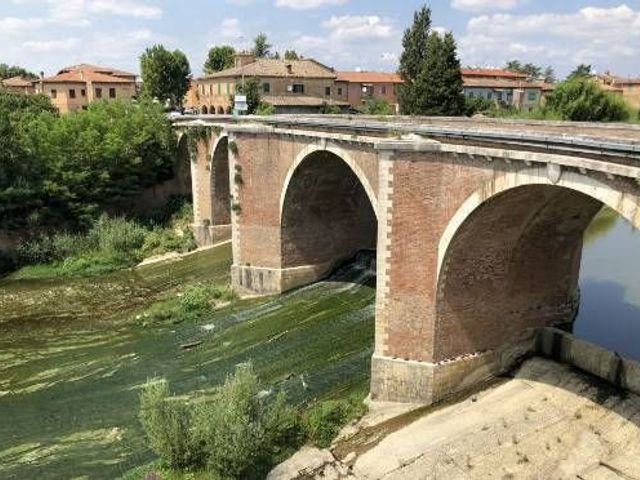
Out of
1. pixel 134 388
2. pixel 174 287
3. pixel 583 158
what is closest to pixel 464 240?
pixel 583 158

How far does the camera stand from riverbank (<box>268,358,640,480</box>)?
14.7 meters

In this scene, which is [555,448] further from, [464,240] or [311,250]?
[311,250]

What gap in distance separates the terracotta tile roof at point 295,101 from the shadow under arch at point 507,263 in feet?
142

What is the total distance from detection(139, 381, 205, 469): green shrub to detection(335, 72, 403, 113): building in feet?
196

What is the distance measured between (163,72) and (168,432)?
59.9 meters

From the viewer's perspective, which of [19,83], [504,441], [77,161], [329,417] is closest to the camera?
[504,441]

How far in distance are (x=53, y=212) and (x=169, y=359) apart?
19914 mm

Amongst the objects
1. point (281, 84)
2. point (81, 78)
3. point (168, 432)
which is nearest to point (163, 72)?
point (81, 78)

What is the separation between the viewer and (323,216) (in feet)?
99.5

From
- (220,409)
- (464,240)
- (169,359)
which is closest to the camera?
(220,409)

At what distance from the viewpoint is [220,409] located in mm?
14773

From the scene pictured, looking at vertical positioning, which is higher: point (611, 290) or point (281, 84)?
point (281, 84)

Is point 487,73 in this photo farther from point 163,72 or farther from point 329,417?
point 329,417

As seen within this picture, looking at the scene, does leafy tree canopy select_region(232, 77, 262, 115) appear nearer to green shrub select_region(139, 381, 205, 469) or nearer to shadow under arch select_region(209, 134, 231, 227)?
shadow under arch select_region(209, 134, 231, 227)
